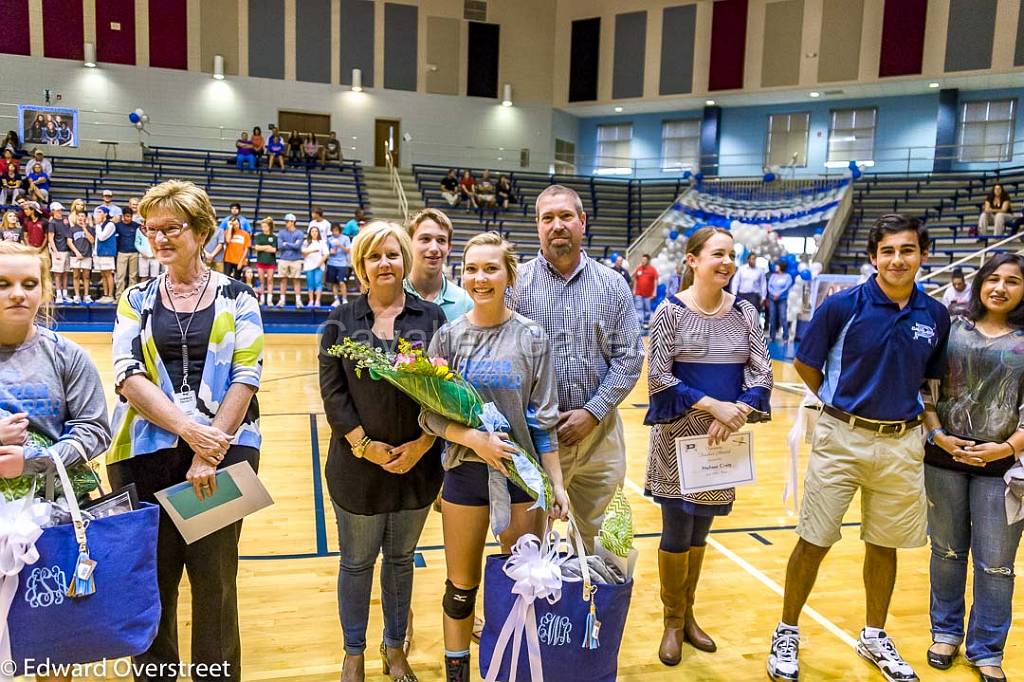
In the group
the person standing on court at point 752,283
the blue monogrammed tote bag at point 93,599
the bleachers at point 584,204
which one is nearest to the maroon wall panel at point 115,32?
→ the bleachers at point 584,204

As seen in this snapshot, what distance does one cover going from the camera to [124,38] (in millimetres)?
19125

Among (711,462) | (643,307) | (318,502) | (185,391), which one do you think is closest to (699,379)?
(711,462)

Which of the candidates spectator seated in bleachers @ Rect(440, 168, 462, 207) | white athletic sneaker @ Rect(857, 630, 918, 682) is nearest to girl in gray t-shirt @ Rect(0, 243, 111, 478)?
white athletic sneaker @ Rect(857, 630, 918, 682)

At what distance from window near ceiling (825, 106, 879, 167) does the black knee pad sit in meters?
21.1

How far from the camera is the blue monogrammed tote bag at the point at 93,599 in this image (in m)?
1.83

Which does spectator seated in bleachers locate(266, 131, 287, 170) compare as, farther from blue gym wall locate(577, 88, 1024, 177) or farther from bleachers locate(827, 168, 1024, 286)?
bleachers locate(827, 168, 1024, 286)

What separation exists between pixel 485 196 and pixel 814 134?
31.8 ft

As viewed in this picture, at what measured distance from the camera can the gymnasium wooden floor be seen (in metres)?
2.83

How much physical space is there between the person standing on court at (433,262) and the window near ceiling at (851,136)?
2034 cm

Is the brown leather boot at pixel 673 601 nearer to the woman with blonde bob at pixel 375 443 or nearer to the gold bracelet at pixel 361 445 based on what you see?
the woman with blonde bob at pixel 375 443

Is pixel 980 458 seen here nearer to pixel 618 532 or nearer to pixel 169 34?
pixel 618 532

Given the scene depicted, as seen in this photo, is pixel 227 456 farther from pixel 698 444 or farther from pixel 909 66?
pixel 909 66

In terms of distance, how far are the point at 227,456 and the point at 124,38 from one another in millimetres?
20798

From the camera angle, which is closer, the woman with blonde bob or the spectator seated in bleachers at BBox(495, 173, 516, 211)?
the woman with blonde bob
